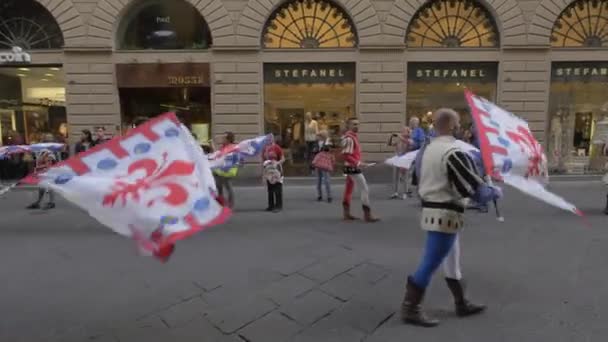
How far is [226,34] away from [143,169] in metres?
12.4

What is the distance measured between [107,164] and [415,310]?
2615mm

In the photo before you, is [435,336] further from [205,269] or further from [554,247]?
[554,247]

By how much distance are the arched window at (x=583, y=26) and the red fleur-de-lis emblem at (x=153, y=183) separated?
51.6 ft

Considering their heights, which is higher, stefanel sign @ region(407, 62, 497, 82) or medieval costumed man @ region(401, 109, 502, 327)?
stefanel sign @ region(407, 62, 497, 82)

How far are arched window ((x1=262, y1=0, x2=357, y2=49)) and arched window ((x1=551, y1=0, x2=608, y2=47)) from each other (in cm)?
713

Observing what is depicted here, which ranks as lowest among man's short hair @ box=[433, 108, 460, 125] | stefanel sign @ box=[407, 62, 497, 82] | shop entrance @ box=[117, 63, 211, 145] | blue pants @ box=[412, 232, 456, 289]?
blue pants @ box=[412, 232, 456, 289]

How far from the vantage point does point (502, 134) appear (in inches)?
139

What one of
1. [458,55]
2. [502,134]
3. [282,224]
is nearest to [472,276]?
[502,134]

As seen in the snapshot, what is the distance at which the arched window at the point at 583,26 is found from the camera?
1493 centimetres

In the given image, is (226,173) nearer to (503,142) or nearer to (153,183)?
(153,183)

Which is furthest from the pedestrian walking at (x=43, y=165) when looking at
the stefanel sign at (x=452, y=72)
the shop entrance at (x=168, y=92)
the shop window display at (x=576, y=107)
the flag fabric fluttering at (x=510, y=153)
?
the shop window display at (x=576, y=107)

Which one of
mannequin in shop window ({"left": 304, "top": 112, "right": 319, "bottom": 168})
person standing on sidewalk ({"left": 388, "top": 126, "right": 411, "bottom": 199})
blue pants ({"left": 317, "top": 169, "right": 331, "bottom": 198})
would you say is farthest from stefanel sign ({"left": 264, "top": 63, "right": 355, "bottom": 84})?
blue pants ({"left": 317, "top": 169, "right": 331, "bottom": 198})

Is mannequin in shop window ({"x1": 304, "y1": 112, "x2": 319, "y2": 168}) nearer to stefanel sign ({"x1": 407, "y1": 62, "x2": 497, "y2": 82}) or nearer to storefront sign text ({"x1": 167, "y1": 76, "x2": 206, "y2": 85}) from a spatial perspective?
stefanel sign ({"x1": 407, "y1": 62, "x2": 497, "y2": 82})

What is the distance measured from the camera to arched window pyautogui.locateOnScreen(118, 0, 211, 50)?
49.3 feet
